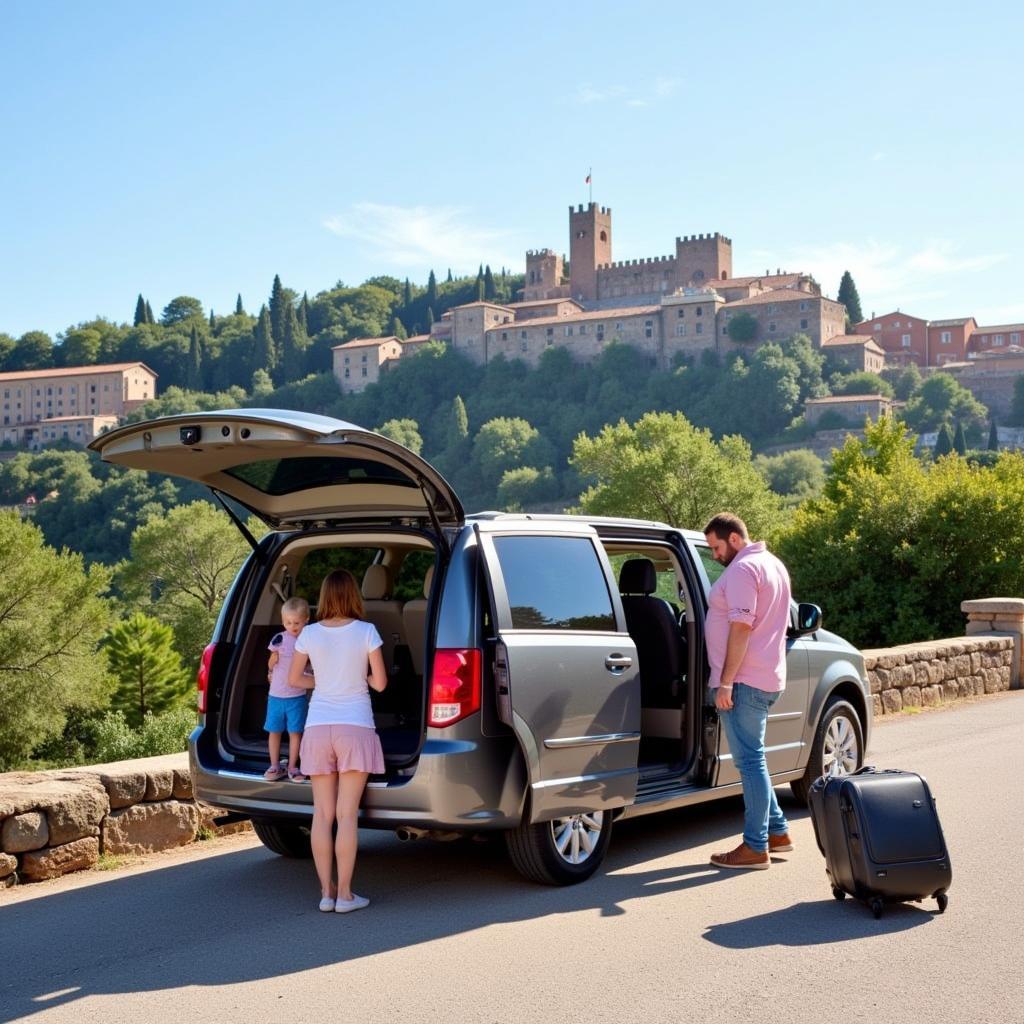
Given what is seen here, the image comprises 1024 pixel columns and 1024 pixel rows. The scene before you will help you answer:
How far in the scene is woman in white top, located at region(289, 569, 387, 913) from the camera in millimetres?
5297

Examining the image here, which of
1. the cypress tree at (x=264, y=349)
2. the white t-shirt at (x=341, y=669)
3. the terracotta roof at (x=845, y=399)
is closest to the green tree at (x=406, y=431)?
the cypress tree at (x=264, y=349)

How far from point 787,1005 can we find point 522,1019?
85cm

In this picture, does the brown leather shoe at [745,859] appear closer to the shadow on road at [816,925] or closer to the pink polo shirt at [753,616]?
the shadow on road at [816,925]

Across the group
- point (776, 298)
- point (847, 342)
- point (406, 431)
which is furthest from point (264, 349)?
point (847, 342)

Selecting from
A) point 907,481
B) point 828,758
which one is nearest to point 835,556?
point 907,481

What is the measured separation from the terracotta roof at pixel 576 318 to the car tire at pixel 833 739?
5308 inches

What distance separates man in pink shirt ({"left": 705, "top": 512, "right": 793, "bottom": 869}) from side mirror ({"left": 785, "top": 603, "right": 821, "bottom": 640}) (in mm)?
772

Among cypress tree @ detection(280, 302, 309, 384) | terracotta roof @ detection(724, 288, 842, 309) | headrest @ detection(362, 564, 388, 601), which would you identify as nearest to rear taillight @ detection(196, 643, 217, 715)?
headrest @ detection(362, 564, 388, 601)

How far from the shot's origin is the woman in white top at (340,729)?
209 inches

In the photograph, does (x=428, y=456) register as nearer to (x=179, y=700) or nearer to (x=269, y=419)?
(x=179, y=700)

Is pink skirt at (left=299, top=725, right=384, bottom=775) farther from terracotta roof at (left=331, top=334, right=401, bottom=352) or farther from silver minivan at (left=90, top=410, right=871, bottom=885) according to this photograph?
terracotta roof at (left=331, top=334, right=401, bottom=352)

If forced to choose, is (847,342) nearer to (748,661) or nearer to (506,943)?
(748,661)

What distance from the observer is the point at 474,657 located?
5.30 meters

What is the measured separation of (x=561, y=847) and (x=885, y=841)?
1397mm
